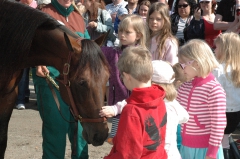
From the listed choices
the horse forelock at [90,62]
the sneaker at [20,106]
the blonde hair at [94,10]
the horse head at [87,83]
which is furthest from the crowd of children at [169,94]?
the sneaker at [20,106]

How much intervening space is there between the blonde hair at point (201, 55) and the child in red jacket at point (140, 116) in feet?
2.12

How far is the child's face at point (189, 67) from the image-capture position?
11.1 feet

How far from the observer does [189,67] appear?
341cm

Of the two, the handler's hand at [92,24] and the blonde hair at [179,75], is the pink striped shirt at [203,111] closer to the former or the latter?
the blonde hair at [179,75]

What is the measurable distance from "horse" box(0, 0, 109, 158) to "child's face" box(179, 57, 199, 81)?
0.59 metres

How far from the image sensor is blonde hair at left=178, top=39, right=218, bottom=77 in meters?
3.35

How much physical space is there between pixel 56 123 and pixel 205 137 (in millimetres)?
1371

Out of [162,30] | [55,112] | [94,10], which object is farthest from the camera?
[94,10]

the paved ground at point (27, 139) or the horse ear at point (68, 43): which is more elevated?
the horse ear at point (68, 43)

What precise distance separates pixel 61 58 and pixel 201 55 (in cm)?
107

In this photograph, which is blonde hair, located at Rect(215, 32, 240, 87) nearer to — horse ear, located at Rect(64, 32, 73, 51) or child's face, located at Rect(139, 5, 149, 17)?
horse ear, located at Rect(64, 32, 73, 51)

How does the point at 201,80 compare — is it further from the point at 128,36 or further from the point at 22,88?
the point at 22,88

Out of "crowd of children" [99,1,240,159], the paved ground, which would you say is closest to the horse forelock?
"crowd of children" [99,1,240,159]

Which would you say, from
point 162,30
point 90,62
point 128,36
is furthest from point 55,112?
point 162,30
